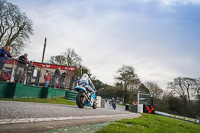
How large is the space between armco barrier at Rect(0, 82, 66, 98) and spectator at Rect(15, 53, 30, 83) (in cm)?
39

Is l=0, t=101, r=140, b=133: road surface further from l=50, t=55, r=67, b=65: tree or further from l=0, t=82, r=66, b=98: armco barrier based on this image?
l=50, t=55, r=67, b=65: tree

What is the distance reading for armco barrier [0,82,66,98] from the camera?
7.99 metres

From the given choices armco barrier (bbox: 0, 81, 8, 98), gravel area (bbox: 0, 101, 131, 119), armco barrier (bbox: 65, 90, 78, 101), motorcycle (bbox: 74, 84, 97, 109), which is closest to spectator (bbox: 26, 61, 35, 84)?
armco barrier (bbox: 0, 81, 8, 98)

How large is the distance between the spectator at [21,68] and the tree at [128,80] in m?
41.3

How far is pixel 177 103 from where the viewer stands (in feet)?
128

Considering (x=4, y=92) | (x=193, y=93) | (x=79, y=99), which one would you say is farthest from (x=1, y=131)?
(x=193, y=93)

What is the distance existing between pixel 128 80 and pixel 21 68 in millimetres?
42031

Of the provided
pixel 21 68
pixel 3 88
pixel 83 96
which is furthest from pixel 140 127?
pixel 21 68

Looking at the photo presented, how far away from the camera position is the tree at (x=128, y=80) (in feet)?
154

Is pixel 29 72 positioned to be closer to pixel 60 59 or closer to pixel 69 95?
pixel 69 95

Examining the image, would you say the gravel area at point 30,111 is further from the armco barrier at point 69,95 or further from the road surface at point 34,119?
the armco barrier at point 69,95

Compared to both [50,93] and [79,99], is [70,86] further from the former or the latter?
[79,99]

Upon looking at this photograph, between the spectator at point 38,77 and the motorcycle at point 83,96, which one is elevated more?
the spectator at point 38,77

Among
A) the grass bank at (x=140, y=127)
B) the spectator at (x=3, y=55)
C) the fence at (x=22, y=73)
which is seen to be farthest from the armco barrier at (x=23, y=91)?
the grass bank at (x=140, y=127)
